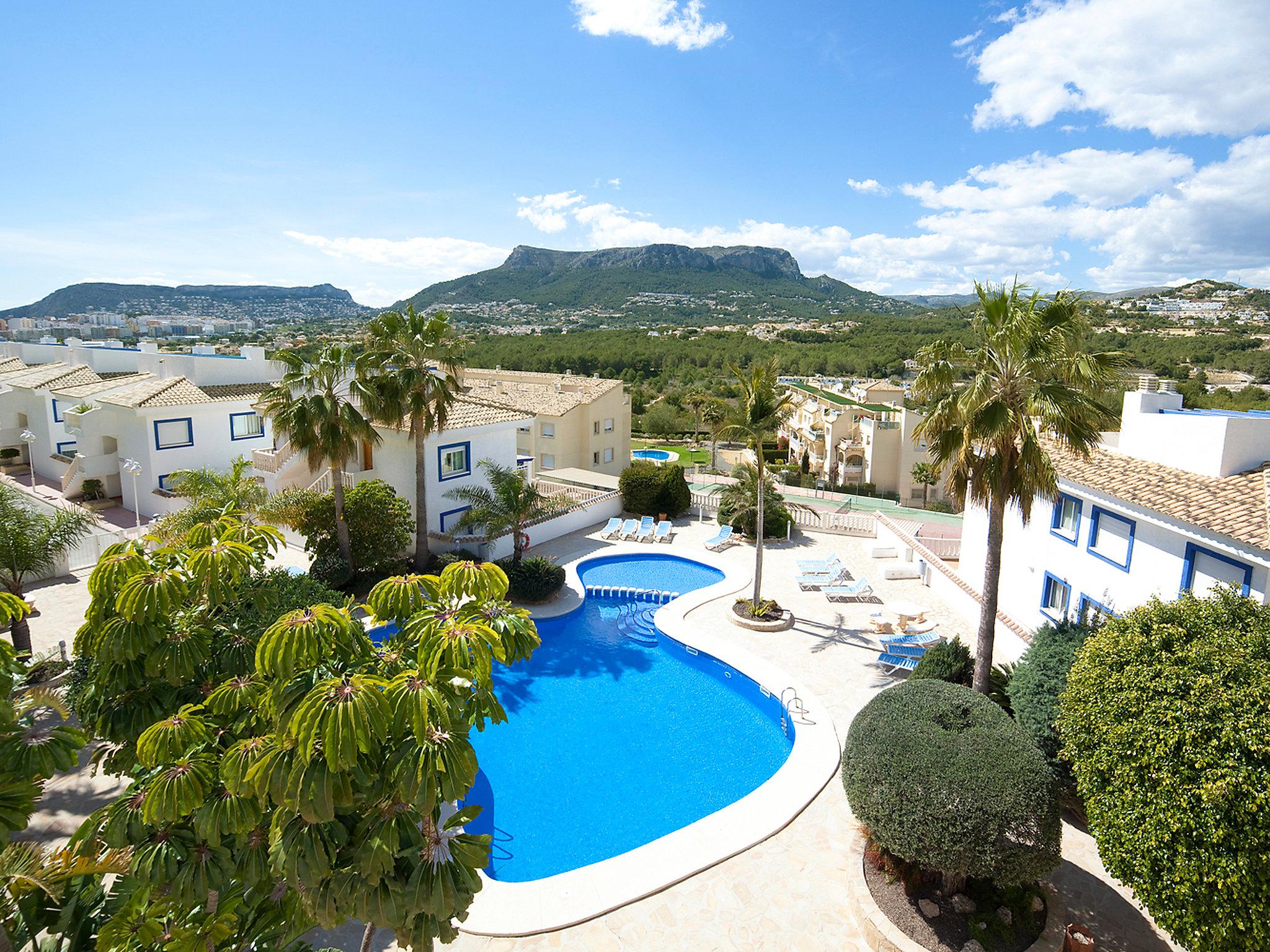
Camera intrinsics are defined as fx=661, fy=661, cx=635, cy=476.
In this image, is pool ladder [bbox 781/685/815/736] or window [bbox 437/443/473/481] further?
window [bbox 437/443/473/481]

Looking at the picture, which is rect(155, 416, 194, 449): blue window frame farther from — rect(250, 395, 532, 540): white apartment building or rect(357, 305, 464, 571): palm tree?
rect(357, 305, 464, 571): palm tree

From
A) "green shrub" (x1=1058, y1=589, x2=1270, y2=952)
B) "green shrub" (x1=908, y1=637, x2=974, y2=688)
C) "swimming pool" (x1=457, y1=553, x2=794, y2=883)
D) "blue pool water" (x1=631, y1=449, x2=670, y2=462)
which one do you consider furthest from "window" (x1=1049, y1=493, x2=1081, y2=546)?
"blue pool water" (x1=631, y1=449, x2=670, y2=462)

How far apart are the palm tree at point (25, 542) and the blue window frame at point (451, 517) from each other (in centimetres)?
1102

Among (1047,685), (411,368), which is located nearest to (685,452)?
(411,368)

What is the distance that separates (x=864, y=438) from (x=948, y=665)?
39.5 meters

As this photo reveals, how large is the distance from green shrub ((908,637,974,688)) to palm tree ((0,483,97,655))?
19584 mm

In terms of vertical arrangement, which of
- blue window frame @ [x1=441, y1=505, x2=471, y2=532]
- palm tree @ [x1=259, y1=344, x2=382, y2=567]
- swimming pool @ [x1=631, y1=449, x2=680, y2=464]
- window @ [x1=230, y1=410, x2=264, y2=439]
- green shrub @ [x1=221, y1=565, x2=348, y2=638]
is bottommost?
swimming pool @ [x1=631, y1=449, x2=680, y2=464]

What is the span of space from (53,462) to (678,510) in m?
32.2

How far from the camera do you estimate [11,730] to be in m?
5.63

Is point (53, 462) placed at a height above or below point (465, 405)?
below

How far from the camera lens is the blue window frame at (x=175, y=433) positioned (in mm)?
28500

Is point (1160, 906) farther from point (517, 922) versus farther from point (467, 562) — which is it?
point (467, 562)

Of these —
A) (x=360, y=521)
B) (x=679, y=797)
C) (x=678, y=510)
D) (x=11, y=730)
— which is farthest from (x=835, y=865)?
(x=678, y=510)

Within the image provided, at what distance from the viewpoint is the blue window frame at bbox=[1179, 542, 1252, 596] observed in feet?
36.7
